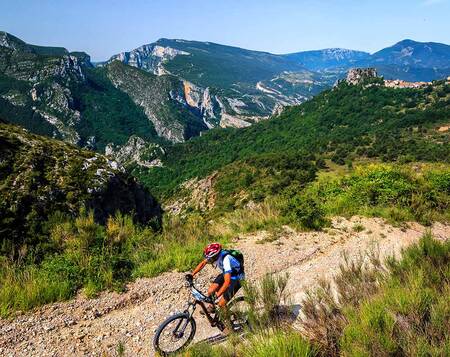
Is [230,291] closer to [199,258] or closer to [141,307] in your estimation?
[141,307]

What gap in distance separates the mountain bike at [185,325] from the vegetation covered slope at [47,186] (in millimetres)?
4870

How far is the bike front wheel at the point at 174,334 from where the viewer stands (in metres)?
5.84

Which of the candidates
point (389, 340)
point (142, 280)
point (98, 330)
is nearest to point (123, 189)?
point (142, 280)

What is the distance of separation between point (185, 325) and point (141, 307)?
1.57m

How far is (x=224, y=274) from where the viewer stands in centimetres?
624

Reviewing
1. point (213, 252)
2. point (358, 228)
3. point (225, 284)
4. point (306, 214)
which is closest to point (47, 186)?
point (306, 214)

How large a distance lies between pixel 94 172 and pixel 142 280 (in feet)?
41.2

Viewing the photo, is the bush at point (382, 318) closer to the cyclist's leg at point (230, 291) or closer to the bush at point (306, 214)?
the cyclist's leg at point (230, 291)

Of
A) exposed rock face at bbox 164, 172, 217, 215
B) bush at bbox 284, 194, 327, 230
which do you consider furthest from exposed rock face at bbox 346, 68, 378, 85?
bush at bbox 284, 194, 327, 230

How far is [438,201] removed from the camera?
577 inches

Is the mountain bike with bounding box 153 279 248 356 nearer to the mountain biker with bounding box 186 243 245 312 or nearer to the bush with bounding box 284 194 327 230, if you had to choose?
the mountain biker with bounding box 186 243 245 312

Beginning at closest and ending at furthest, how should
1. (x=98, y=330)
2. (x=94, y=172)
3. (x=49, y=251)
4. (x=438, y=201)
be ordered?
(x=98, y=330)
(x=49, y=251)
(x=438, y=201)
(x=94, y=172)

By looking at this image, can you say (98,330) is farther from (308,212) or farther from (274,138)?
(274,138)

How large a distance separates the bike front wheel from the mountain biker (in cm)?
48
